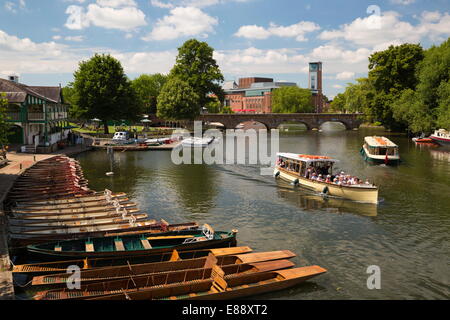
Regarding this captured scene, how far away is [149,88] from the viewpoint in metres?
144

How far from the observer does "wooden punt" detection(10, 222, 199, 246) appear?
23.1 metres

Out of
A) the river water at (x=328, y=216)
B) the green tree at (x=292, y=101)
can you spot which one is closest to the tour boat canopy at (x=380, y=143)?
the river water at (x=328, y=216)

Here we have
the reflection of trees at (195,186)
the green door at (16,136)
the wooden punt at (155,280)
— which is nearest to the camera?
the wooden punt at (155,280)

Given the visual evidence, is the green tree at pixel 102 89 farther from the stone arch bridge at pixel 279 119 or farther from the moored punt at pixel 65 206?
the moored punt at pixel 65 206

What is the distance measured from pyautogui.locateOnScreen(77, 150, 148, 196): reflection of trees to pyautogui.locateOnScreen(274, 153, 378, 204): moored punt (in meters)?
16.1

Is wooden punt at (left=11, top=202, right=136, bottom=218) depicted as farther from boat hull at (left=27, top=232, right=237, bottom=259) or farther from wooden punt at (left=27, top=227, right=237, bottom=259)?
Answer: boat hull at (left=27, top=232, right=237, bottom=259)

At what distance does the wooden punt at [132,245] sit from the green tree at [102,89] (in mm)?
64463

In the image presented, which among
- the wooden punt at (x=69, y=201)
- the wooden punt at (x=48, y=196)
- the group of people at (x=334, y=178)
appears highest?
the group of people at (x=334, y=178)

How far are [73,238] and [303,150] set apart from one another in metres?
59.3

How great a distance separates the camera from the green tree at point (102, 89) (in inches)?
3310

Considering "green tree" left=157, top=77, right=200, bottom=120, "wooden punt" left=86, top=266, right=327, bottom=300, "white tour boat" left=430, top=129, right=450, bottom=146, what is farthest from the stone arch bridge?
"wooden punt" left=86, top=266, right=327, bottom=300

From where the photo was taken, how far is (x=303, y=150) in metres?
78.4

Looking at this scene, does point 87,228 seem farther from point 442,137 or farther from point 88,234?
point 442,137
